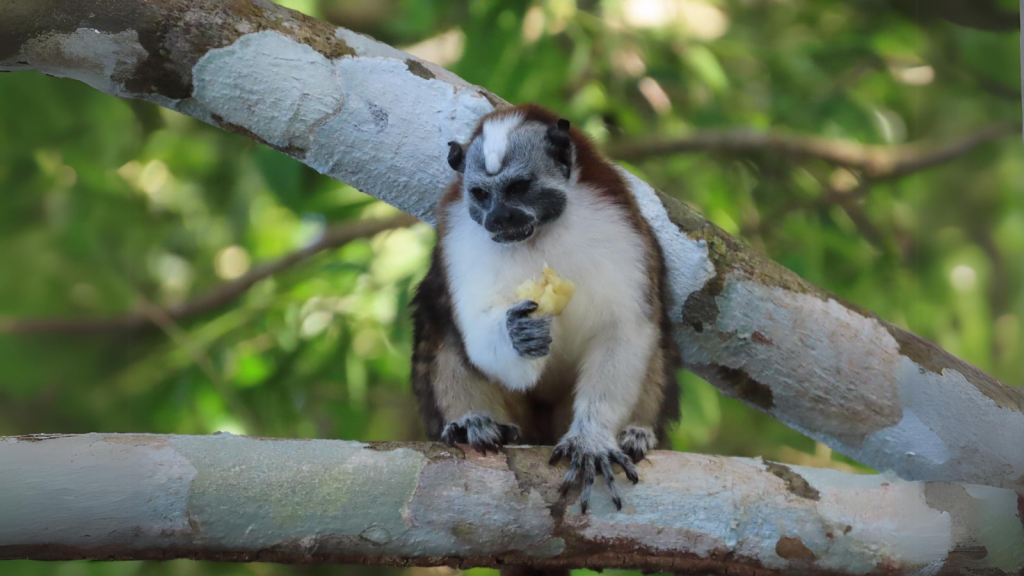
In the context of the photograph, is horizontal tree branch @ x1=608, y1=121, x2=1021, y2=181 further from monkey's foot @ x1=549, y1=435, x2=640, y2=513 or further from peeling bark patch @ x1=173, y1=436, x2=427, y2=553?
peeling bark patch @ x1=173, y1=436, x2=427, y2=553

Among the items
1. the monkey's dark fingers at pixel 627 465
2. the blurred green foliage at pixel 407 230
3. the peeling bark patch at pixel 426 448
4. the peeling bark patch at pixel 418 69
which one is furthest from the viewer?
the blurred green foliage at pixel 407 230

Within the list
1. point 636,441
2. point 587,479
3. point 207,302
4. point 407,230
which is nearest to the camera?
point 587,479

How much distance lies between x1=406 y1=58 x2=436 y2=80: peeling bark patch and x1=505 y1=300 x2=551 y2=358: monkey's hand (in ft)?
2.08

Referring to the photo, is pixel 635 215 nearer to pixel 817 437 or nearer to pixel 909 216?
pixel 817 437

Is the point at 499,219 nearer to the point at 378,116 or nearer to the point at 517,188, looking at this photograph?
the point at 517,188

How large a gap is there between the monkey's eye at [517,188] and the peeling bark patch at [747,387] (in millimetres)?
Answer: 710

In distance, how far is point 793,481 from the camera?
1970 mm

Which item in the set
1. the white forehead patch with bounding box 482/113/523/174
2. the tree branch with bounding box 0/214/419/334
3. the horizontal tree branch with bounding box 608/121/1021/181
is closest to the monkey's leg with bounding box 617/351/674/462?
the white forehead patch with bounding box 482/113/523/174

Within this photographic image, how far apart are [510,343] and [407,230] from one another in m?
2.05

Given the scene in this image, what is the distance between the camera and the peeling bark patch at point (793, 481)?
1.95 meters

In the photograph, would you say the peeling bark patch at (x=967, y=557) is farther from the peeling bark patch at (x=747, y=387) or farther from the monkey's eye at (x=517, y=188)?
the monkey's eye at (x=517, y=188)

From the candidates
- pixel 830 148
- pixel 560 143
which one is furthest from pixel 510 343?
pixel 830 148

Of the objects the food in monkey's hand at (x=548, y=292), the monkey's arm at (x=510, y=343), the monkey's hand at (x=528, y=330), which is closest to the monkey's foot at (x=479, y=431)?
the monkey's arm at (x=510, y=343)

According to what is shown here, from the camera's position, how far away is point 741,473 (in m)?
1.95
